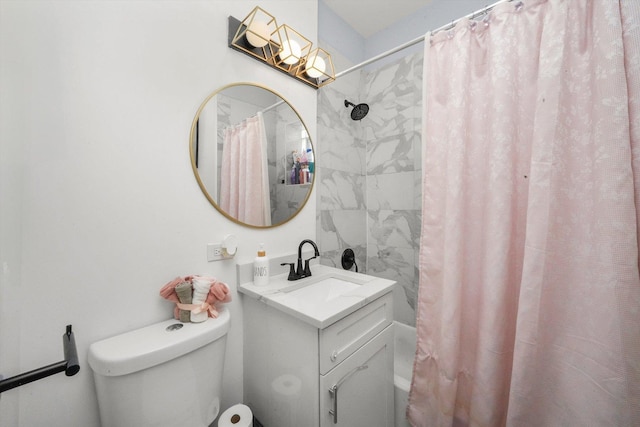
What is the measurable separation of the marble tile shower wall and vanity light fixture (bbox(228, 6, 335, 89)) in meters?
0.25

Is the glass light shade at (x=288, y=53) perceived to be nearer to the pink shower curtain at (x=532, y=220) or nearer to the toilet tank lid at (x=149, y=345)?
the pink shower curtain at (x=532, y=220)

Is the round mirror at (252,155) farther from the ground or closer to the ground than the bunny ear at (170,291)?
farther from the ground

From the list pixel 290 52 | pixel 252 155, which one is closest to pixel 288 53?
pixel 290 52

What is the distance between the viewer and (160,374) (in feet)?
2.32

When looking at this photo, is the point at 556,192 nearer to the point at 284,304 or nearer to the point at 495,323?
the point at 495,323

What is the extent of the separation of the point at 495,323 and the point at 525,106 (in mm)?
886

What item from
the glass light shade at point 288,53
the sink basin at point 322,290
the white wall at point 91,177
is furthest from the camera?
the glass light shade at point 288,53

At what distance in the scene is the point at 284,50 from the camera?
3.97 feet

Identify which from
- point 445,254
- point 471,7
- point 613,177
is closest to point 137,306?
point 445,254

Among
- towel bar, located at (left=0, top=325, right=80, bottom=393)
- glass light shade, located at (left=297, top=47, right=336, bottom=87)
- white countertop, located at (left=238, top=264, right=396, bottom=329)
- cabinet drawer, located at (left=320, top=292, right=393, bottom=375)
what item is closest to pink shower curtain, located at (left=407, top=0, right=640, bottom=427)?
cabinet drawer, located at (left=320, top=292, right=393, bottom=375)

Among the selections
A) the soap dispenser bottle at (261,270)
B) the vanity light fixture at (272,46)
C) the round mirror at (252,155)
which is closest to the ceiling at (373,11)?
the vanity light fixture at (272,46)

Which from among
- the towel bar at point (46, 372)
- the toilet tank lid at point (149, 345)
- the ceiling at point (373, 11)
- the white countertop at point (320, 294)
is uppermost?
the ceiling at point (373, 11)

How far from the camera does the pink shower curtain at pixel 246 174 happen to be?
109cm

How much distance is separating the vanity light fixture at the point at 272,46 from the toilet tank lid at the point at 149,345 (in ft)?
4.03
